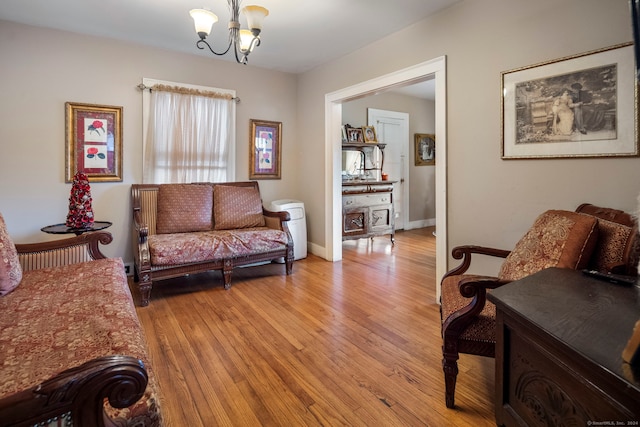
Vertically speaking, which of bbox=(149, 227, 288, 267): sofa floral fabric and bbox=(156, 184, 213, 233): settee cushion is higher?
bbox=(156, 184, 213, 233): settee cushion

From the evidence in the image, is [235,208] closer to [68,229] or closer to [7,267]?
[68,229]

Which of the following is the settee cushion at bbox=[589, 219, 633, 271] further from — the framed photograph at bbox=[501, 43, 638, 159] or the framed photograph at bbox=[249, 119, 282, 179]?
the framed photograph at bbox=[249, 119, 282, 179]

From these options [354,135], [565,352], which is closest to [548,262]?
[565,352]

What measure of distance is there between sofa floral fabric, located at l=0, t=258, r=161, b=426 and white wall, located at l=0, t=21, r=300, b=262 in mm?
1631

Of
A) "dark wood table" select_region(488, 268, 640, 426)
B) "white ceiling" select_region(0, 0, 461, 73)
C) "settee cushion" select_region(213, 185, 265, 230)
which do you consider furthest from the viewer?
"settee cushion" select_region(213, 185, 265, 230)

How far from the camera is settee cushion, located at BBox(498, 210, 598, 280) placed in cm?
150

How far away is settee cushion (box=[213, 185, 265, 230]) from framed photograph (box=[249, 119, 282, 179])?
55 cm

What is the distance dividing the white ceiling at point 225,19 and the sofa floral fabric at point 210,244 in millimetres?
2056

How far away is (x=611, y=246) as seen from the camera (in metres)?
1.52

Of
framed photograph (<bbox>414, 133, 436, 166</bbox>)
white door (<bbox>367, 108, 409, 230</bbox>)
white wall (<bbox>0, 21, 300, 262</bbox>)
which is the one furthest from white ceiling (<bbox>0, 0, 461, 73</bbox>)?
framed photograph (<bbox>414, 133, 436, 166</bbox>)

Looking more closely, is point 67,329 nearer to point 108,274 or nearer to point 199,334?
point 108,274

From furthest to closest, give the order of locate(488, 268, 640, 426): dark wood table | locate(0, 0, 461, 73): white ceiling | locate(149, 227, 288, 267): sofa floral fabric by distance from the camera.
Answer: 1. locate(149, 227, 288, 267): sofa floral fabric
2. locate(0, 0, 461, 73): white ceiling
3. locate(488, 268, 640, 426): dark wood table

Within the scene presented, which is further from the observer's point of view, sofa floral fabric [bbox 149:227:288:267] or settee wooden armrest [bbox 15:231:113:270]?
sofa floral fabric [bbox 149:227:288:267]

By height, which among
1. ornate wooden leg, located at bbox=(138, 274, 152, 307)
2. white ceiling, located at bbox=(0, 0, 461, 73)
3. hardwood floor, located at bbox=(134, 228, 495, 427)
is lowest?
hardwood floor, located at bbox=(134, 228, 495, 427)
